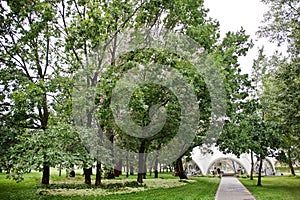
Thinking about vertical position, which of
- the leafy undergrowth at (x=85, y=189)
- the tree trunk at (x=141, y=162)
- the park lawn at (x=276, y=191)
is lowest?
the park lawn at (x=276, y=191)

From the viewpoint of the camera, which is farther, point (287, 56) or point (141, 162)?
point (141, 162)

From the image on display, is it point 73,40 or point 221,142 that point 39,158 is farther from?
point 221,142

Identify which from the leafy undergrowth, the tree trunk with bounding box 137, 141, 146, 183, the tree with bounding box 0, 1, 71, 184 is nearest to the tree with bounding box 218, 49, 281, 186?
the tree trunk with bounding box 137, 141, 146, 183

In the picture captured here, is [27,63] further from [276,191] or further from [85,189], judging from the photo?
[276,191]

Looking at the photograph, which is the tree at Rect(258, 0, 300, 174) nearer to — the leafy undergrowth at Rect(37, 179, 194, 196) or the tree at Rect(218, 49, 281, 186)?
the tree at Rect(218, 49, 281, 186)

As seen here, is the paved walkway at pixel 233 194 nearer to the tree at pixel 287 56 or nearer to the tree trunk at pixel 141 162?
the tree at pixel 287 56

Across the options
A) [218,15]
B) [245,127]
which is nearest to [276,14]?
[218,15]

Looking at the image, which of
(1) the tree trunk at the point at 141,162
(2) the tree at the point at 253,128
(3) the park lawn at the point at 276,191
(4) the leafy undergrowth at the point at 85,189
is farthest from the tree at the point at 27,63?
(2) the tree at the point at 253,128

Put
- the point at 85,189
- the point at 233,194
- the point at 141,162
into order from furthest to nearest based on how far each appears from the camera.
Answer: the point at 141,162 → the point at 85,189 → the point at 233,194

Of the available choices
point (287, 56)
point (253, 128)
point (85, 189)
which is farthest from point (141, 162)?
point (287, 56)

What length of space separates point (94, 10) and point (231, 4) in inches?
274

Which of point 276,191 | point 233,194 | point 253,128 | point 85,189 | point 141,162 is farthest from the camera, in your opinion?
point 141,162

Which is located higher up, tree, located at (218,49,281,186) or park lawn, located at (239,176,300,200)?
tree, located at (218,49,281,186)

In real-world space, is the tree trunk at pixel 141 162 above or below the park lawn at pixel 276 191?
above
